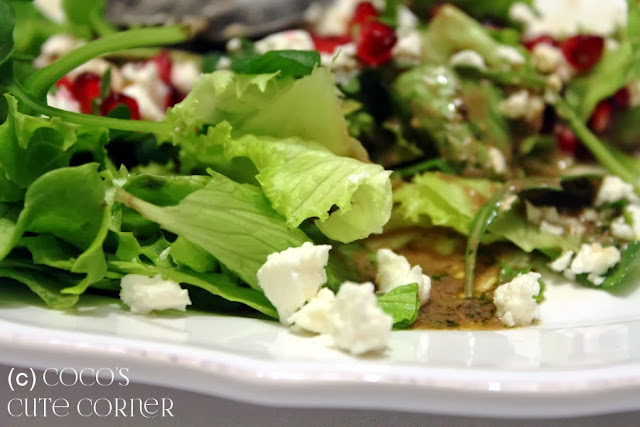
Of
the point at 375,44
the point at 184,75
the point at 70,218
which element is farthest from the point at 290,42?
the point at 70,218

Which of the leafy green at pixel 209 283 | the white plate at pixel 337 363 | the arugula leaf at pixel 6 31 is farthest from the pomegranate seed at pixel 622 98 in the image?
the arugula leaf at pixel 6 31

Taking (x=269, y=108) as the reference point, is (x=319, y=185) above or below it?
below

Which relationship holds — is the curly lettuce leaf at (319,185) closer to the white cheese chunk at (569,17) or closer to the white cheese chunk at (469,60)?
the white cheese chunk at (469,60)

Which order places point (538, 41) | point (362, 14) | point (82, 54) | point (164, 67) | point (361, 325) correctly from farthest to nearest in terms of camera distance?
point (362, 14), point (538, 41), point (164, 67), point (82, 54), point (361, 325)

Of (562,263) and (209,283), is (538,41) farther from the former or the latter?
(209,283)

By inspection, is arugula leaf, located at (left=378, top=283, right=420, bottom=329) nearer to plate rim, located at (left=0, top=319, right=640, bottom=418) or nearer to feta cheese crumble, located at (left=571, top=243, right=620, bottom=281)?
plate rim, located at (left=0, top=319, right=640, bottom=418)

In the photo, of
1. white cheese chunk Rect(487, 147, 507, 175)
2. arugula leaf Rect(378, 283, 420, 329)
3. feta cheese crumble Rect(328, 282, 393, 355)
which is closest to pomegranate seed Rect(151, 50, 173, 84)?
white cheese chunk Rect(487, 147, 507, 175)
